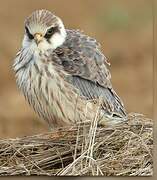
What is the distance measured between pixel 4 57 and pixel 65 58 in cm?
24

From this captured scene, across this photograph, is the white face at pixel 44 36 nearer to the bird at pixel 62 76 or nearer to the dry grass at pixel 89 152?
the bird at pixel 62 76

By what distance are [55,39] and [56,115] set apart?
0.29 m

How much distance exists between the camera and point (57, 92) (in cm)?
1476

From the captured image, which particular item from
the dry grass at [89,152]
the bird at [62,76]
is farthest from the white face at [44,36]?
the dry grass at [89,152]

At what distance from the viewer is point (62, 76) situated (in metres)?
14.8

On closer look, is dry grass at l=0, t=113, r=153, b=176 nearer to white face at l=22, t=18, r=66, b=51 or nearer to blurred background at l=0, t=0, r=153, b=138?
blurred background at l=0, t=0, r=153, b=138

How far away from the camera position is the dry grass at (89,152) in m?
14.8

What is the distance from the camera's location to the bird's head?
1475 cm

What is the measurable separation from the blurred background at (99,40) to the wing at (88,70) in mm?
31

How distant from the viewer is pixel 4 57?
14828 mm

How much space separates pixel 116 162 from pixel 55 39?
530mm

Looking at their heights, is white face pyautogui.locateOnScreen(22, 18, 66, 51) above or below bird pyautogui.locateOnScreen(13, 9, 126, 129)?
above

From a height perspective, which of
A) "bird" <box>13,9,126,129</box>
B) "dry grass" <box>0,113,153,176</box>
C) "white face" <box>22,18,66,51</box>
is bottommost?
"dry grass" <box>0,113,153,176</box>

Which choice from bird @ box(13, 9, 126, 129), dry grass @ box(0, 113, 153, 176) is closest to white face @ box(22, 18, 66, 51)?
bird @ box(13, 9, 126, 129)
